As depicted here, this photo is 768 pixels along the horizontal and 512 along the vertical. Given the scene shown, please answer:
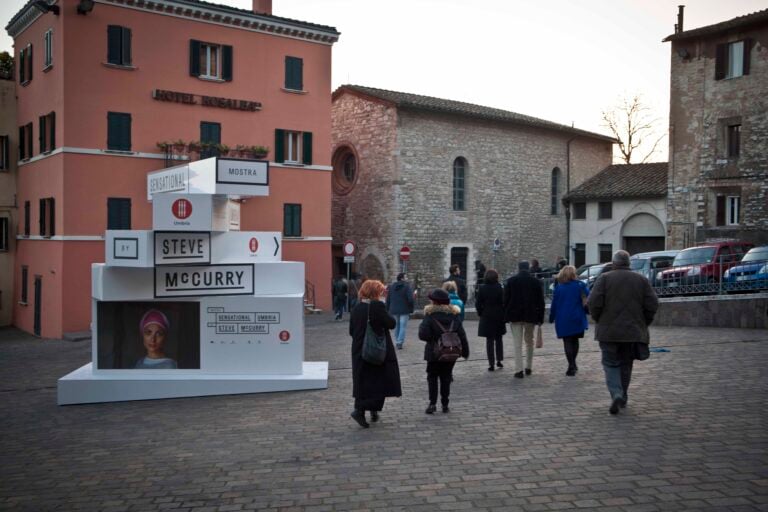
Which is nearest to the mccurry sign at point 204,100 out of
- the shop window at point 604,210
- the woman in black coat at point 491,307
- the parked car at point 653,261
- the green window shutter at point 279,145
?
the green window shutter at point 279,145

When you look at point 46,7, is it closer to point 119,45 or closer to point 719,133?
point 119,45

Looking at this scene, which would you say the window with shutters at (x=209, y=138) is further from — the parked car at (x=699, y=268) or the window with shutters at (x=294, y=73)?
the parked car at (x=699, y=268)

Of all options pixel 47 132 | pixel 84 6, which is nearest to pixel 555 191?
pixel 84 6

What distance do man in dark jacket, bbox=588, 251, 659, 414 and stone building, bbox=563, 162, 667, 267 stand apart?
29237 millimetres

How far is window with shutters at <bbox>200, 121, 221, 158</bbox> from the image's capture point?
26.1 meters

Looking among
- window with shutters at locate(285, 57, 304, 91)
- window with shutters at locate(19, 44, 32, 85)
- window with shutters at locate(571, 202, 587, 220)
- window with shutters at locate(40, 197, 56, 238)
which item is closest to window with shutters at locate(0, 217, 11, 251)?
window with shutters at locate(40, 197, 56, 238)

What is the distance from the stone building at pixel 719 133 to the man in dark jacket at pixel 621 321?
2457cm

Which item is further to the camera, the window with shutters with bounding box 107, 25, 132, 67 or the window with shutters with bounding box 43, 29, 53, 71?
the window with shutters with bounding box 43, 29, 53, 71

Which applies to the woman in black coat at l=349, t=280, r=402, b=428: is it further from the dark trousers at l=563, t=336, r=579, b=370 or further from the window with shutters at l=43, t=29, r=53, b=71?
the window with shutters at l=43, t=29, r=53, b=71

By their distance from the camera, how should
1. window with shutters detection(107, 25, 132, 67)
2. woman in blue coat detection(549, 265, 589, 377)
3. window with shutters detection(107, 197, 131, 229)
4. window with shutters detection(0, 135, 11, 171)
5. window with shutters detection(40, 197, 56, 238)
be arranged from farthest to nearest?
window with shutters detection(0, 135, 11, 171)
window with shutters detection(40, 197, 56, 238)
window with shutters detection(107, 197, 131, 229)
window with shutters detection(107, 25, 132, 67)
woman in blue coat detection(549, 265, 589, 377)

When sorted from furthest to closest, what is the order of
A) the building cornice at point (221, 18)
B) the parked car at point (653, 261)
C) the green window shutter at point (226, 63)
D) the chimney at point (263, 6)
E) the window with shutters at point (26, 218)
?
1. the chimney at point (263, 6)
2. the window with shutters at point (26, 218)
3. the green window shutter at point (226, 63)
4. the building cornice at point (221, 18)
5. the parked car at point (653, 261)

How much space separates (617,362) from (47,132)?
22.5m

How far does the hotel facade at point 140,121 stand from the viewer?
24.2m

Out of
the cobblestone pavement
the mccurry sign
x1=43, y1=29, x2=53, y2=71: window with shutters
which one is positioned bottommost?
the cobblestone pavement
